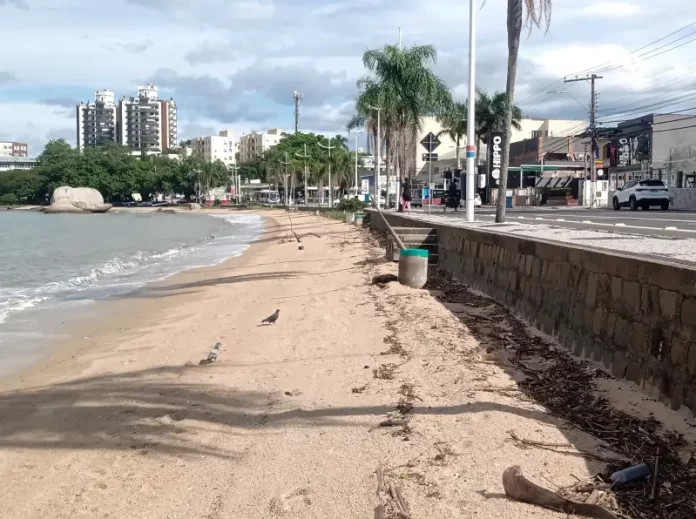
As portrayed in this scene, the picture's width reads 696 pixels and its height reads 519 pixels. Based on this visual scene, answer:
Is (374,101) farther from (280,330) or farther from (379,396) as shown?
(379,396)

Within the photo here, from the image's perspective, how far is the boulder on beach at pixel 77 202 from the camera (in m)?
113

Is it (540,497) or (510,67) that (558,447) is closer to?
(540,497)

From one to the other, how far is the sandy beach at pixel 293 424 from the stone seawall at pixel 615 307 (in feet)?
0.92

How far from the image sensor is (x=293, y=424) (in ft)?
18.8

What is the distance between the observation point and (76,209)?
11256 centimetres

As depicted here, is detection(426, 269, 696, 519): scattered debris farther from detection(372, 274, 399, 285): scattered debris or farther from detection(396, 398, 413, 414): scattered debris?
detection(372, 274, 399, 285): scattered debris

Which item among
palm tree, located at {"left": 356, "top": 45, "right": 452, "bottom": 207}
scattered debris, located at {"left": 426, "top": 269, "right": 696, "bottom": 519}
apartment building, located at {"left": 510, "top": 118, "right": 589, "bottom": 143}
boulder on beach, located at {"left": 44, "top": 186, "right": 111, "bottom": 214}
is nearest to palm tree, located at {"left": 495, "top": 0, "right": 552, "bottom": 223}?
scattered debris, located at {"left": 426, "top": 269, "right": 696, "bottom": 519}

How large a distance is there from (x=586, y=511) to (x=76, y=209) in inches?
4659

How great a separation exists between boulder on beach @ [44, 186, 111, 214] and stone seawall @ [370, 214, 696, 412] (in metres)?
112

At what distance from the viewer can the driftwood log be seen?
387cm

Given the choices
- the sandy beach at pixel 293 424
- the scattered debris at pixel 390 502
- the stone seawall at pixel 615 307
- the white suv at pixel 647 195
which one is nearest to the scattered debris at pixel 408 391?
the sandy beach at pixel 293 424

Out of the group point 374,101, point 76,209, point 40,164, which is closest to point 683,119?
point 374,101

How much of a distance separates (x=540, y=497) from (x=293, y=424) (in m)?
2.33

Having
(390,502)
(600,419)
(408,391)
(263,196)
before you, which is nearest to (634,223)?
(408,391)
